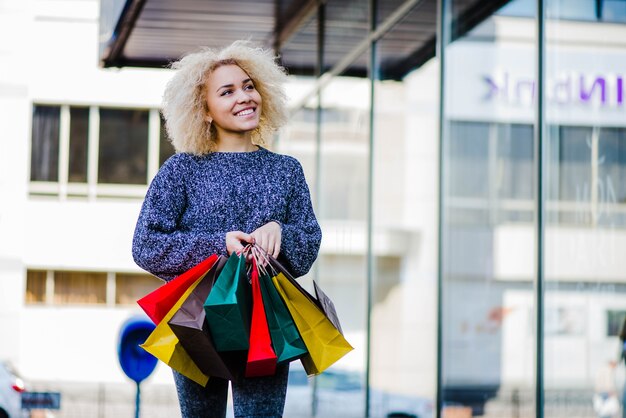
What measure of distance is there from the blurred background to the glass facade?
0.01 meters

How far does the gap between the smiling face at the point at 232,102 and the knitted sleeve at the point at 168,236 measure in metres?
0.17

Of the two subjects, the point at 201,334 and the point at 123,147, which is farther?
the point at 123,147

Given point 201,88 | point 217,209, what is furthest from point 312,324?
point 201,88

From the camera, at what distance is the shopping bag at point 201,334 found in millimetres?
2809

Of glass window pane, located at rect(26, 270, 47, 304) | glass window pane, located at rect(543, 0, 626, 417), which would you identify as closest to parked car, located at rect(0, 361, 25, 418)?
glass window pane, located at rect(543, 0, 626, 417)

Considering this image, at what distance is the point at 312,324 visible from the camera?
2.95 metres

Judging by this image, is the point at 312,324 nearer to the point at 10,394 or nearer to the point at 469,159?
the point at 469,159

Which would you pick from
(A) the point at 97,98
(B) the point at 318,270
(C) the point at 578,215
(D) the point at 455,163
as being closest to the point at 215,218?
(C) the point at 578,215

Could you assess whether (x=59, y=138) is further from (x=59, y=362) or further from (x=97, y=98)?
(x=59, y=362)

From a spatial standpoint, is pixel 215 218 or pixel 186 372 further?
pixel 215 218

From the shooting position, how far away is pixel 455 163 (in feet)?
25.4

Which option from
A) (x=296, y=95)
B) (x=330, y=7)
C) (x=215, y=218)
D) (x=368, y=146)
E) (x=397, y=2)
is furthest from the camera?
(x=296, y=95)

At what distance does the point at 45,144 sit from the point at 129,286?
10.3 ft

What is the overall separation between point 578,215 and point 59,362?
56.9ft
